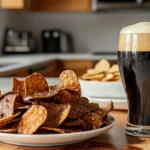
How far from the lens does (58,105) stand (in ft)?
2.16

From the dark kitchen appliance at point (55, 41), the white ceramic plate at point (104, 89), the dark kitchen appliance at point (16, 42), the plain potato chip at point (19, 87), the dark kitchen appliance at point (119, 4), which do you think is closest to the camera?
the plain potato chip at point (19, 87)

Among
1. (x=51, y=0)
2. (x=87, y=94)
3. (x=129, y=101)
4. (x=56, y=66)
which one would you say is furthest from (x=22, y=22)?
(x=129, y=101)

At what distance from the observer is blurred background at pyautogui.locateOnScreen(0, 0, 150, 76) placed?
397 centimetres

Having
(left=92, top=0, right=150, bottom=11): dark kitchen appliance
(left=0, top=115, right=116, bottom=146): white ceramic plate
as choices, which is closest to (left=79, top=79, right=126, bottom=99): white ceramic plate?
(left=0, top=115, right=116, bottom=146): white ceramic plate

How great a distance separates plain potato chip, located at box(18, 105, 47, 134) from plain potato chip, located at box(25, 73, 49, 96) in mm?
71

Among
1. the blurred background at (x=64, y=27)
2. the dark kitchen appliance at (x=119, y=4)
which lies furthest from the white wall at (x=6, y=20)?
the dark kitchen appliance at (x=119, y=4)

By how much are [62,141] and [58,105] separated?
2.5 inches

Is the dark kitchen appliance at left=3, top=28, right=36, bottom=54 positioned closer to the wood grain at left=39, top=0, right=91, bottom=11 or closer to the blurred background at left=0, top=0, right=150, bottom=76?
the blurred background at left=0, top=0, right=150, bottom=76

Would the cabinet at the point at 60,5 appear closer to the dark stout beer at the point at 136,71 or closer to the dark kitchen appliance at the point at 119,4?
the dark kitchen appliance at the point at 119,4

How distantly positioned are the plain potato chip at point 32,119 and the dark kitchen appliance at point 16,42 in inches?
132

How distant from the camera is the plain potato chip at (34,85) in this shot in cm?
70

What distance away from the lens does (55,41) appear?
13.7 feet

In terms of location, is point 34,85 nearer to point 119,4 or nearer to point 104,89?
point 104,89

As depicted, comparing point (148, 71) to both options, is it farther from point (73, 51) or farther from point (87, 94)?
point (73, 51)
